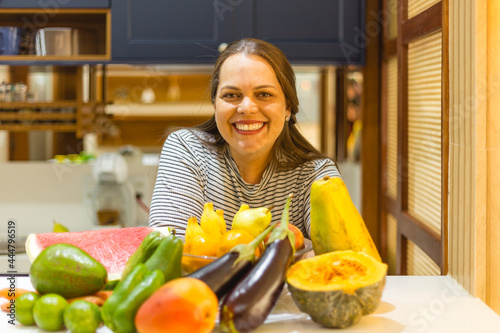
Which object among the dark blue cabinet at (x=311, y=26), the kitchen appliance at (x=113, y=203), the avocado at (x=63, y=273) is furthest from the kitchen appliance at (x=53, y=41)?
the avocado at (x=63, y=273)

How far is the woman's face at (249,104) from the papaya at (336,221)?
0.49m

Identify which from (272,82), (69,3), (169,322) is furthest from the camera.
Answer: (69,3)

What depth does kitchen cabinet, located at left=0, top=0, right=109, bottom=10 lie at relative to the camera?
8.78ft

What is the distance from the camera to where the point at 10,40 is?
8.93ft

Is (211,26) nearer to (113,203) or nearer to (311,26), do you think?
(311,26)

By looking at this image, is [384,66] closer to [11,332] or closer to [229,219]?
[229,219]

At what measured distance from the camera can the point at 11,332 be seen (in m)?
0.74

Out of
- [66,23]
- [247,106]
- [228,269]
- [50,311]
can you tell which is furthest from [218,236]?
[66,23]

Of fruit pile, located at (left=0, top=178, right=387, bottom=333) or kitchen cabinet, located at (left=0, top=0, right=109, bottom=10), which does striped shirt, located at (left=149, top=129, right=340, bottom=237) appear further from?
kitchen cabinet, located at (left=0, top=0, right=109, bottom=10)

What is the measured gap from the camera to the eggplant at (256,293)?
684 mm

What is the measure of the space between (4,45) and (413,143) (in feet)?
6.17

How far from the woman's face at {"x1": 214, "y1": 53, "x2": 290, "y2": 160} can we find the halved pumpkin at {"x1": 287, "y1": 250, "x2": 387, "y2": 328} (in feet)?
1.96

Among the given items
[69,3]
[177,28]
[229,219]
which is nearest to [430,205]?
[229,219]

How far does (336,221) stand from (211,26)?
6.66 feet
